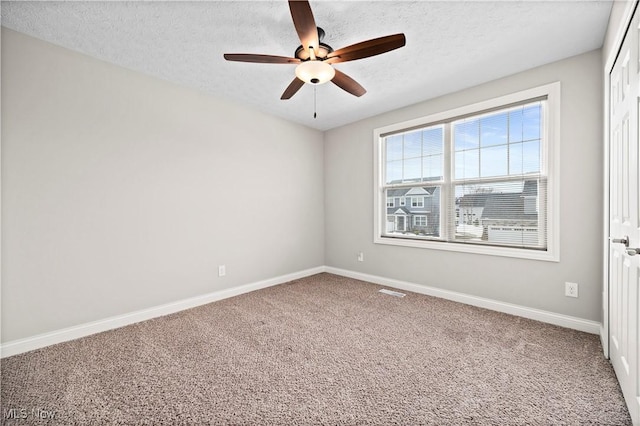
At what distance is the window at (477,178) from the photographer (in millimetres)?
2762

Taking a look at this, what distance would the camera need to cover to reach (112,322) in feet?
8.58

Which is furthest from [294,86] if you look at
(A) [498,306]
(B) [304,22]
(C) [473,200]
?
(A) [498,306]

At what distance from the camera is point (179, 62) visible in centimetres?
262

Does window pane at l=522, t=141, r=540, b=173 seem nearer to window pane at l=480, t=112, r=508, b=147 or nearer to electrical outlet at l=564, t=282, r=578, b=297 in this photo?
window pane at l=480, t=112, r=508, b=147

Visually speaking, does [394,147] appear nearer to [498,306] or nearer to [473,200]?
[473,200]

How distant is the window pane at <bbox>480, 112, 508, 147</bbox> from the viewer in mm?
3011

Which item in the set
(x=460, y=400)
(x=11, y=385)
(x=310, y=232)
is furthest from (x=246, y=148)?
(x=460, y=400)

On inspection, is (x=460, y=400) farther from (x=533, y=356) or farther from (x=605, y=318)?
(x=605, y=318)

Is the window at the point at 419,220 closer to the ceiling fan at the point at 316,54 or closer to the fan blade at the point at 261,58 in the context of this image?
the ceiling fan at the point at 316,54

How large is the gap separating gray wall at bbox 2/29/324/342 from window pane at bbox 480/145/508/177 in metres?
2.65

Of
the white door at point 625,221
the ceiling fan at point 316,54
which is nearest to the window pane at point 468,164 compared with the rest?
the white door at point 625,221

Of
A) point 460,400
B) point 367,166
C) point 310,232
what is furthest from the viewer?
point 310,232

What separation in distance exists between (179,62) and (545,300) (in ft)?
13.6

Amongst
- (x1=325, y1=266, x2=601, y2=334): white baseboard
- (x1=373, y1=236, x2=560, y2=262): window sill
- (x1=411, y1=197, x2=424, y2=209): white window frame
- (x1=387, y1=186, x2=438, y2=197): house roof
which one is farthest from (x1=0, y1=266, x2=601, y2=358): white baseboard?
(x1=387, y1=186, x2=438, y2=197): house roof
